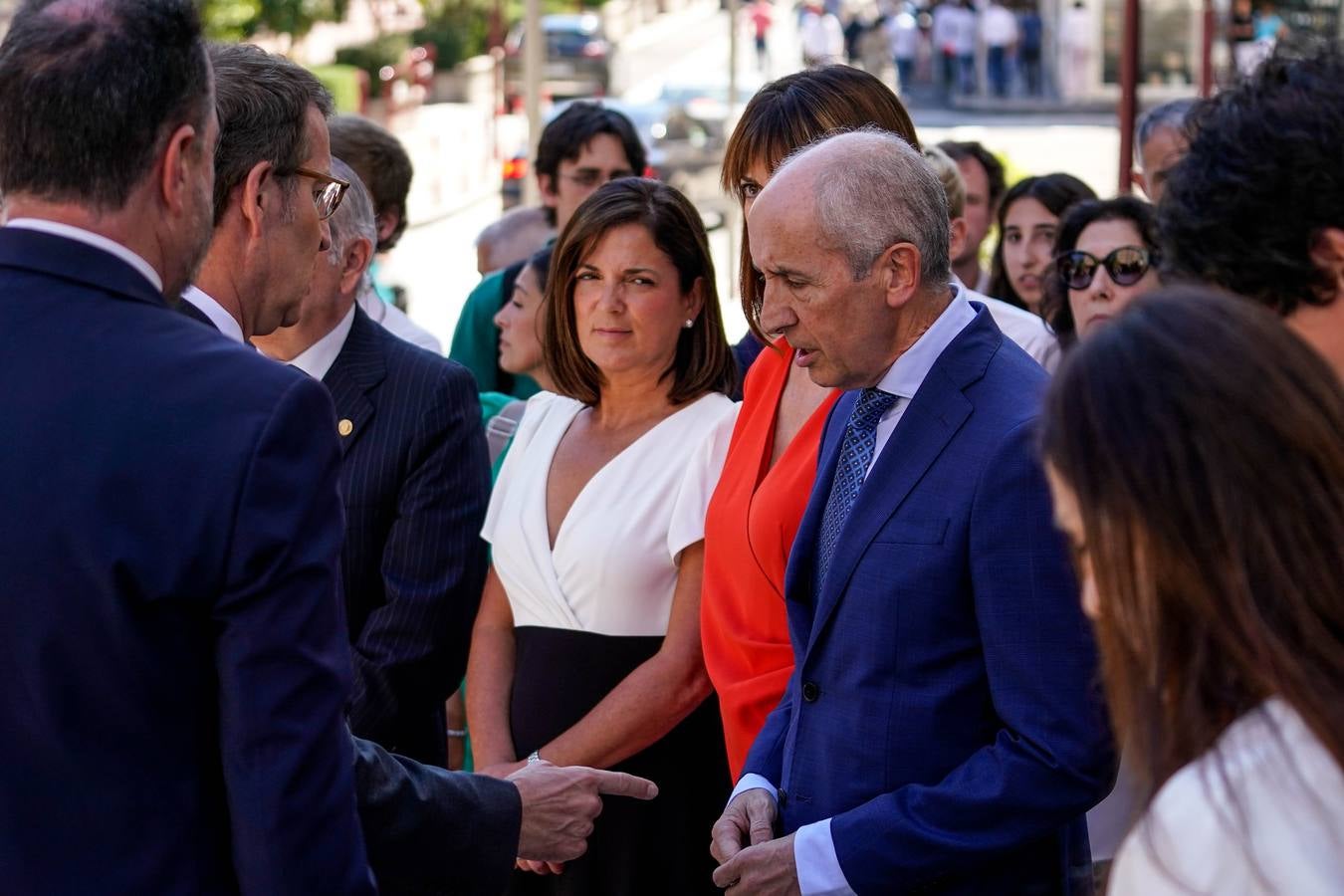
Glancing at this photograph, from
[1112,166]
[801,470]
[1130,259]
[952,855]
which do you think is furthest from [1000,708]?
[1112,166]

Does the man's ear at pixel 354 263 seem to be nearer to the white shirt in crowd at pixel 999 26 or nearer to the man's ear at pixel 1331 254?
the man's ear at pixel 1331 254

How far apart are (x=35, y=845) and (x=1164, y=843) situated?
1.35m

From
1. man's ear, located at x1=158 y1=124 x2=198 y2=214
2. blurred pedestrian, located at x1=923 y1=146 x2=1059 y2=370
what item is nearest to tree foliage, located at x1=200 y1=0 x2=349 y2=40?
blurred pedestrian, located at x1=923 y1=146 x2=1059 y2=370

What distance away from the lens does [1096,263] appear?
5.01m

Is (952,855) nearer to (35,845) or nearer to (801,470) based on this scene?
(801,470)

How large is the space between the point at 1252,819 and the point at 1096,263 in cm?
366

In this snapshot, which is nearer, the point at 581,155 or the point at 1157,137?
the point at 1157,137

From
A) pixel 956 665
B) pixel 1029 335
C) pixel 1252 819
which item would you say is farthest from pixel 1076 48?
pixel 1252 819

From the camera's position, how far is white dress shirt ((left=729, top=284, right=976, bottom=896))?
9.49ft

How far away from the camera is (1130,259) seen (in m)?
4.98

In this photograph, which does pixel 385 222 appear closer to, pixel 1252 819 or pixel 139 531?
pixel 139 531

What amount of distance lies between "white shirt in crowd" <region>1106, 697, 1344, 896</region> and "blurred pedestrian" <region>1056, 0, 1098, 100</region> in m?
39.6

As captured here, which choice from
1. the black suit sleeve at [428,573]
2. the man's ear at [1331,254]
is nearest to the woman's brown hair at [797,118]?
the black suit sleeve at [428,573]

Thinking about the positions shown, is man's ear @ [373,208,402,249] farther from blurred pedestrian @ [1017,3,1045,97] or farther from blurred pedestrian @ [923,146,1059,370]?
blurred pedestrian @ [1017,3,1045,97]
